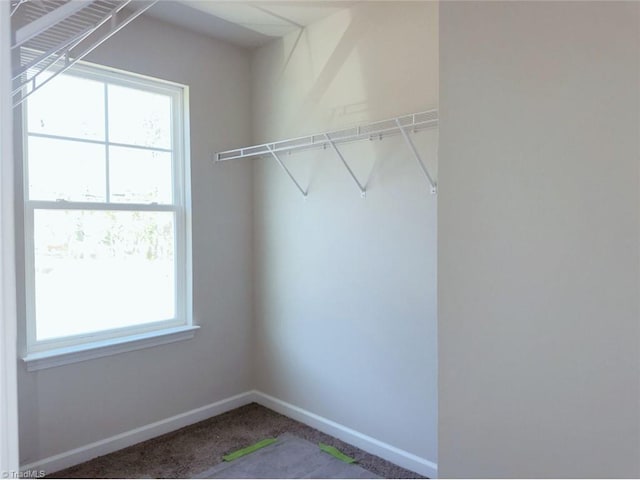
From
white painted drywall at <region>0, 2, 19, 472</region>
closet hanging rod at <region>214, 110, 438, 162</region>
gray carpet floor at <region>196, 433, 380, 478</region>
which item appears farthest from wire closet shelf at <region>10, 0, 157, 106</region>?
gray carpet floor at <region>196, 433, 380, 478</region>

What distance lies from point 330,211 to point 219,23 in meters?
1.36

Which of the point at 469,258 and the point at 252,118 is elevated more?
the point at 252,118

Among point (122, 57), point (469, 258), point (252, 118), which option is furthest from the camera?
point (252, 118)

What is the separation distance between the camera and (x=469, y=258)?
846 mm

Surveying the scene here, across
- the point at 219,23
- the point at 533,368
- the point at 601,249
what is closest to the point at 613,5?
the point at 601,249

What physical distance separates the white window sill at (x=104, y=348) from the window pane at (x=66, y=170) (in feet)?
2.68

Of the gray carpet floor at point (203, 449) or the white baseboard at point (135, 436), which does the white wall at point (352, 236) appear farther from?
the white baseboard at point (135, 436)

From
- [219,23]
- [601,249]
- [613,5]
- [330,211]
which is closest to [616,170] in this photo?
[601,249]

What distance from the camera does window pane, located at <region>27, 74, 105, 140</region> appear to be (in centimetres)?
234

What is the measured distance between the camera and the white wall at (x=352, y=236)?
2271mm

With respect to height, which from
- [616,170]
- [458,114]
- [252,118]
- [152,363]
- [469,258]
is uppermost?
[252,118]

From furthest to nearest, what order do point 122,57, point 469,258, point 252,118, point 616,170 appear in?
point 252,118 → point 122,57 → point 469,258 → point 616,170

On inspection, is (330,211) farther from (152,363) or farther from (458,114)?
(458,114)

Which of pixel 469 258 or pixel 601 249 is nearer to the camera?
pixel 601 249
